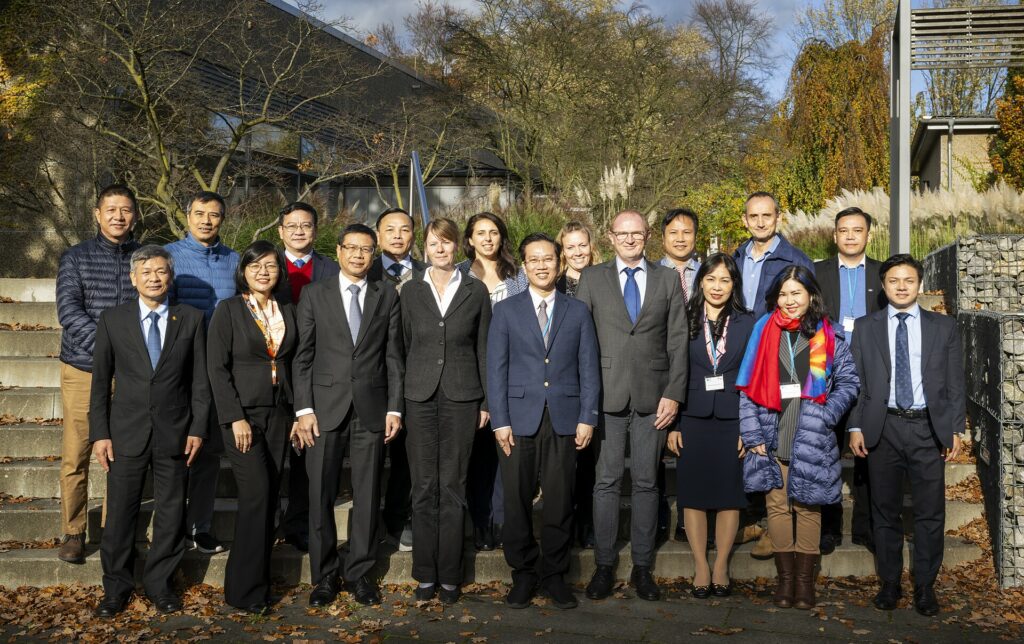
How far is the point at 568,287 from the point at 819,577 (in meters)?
2.29

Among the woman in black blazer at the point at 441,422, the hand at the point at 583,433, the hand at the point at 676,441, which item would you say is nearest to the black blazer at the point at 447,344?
the woman in black blazer at the point at 441,422

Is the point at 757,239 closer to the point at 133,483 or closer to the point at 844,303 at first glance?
the point at 844,303

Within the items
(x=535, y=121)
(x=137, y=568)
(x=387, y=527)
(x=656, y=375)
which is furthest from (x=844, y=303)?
(x=535, y=121)

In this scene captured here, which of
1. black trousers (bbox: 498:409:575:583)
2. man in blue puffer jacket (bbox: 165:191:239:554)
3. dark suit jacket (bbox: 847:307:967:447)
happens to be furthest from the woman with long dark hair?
man in blue puffer jacket (bbox: 165:191:239:554)

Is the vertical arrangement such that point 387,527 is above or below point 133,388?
below

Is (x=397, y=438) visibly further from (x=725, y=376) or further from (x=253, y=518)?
(x=725, y=376)

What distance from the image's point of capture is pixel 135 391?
4637mm

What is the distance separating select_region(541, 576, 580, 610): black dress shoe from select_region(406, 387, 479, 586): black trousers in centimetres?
A: 49

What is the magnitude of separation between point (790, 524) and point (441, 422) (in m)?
1.97

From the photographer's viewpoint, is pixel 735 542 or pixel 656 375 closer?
pixel 656 375

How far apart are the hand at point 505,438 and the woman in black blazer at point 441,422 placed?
7.0 inches

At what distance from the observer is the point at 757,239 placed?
563 centimetres

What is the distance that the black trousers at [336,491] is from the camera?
→ 470 cm

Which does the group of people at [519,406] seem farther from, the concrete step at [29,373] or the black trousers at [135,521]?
the concrete step at [29,373]
